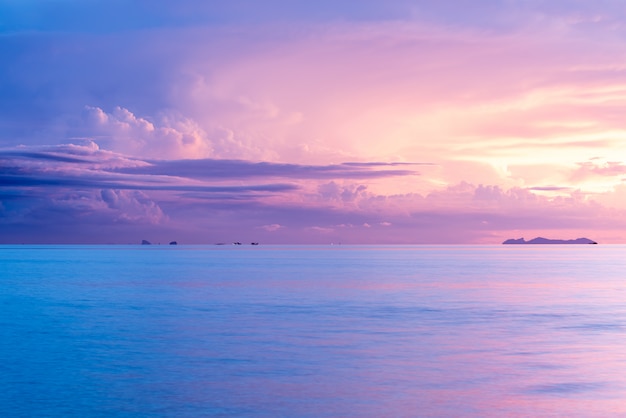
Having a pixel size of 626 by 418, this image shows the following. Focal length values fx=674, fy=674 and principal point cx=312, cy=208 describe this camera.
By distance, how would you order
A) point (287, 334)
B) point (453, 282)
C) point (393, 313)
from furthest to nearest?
point (453, 282), point (393, 313), point (287, 334)

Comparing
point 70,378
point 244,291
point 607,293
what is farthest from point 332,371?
point 607,293

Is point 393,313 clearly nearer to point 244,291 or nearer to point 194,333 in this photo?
point 194,333

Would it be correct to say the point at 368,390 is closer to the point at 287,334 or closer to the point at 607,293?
the point at 287,334

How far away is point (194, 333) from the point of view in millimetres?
36688

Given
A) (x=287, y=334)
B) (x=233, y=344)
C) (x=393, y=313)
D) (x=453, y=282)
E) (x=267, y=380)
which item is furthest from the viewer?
(x=453, y=282)

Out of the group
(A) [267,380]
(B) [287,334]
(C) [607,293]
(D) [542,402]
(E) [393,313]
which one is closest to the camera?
(D) [542,402]

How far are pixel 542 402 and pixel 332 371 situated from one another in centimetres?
787

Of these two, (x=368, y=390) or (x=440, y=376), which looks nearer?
(x=368, y=390)

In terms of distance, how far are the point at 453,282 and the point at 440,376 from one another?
54.9 m

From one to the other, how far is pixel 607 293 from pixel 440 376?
1771 inches

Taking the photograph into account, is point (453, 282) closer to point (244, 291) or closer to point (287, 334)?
point (244, 291)

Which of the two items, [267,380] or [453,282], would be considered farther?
[453,282]

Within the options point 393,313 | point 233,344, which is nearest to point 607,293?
point 393,313

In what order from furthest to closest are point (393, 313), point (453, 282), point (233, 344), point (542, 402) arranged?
1. point (453, 282)
2. point (393, 313)
3. point (233, 344)
4. point (542, 402)
